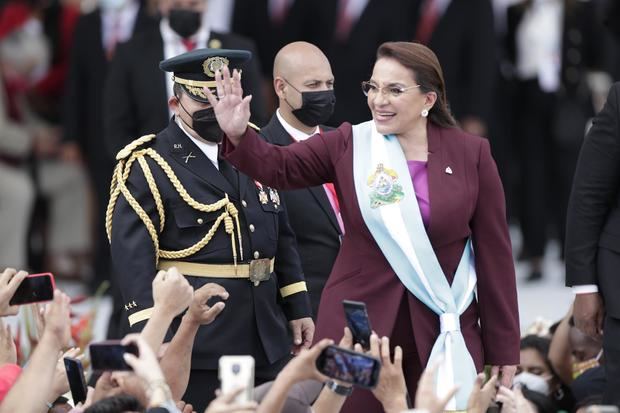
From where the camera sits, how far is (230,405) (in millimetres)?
4746

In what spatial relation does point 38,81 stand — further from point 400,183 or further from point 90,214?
point 400,183

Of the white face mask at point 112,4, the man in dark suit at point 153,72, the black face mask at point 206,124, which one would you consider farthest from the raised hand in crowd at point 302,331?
the white face mask at point 112,4

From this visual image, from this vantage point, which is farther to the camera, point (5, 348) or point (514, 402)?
point (5, 348)

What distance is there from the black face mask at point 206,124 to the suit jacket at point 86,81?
14.9 feet

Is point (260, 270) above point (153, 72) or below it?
below

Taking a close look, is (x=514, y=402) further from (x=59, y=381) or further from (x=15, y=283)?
(x=15, y=283)

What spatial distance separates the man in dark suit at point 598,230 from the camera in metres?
6.35

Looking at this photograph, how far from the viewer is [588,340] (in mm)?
7445

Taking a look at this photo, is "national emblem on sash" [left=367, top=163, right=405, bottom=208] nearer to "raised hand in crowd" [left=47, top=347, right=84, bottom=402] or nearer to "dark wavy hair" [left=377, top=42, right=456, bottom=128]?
"dark wavy hair" [left=377, top=42, right=456, bottom=128]

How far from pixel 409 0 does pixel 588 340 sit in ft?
16.0

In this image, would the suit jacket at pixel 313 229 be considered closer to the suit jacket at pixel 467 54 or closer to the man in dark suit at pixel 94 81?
the man in dark suit at pixel 94 81

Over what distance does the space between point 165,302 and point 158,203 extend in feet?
3.22

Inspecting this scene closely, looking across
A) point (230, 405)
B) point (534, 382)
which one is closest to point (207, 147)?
point (534, 382)

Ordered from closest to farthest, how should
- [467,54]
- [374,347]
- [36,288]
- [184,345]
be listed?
[374,347]
[36,288]
[184,345]
[467,54]
